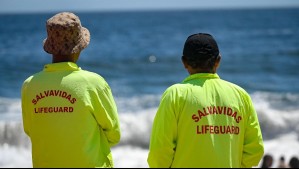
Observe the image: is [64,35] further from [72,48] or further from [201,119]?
[201,119]

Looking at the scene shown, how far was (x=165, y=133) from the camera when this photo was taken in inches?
105

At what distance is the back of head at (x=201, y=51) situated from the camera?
8.91 feet

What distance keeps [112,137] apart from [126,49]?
2822 centimetres

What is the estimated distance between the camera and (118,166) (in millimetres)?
8352

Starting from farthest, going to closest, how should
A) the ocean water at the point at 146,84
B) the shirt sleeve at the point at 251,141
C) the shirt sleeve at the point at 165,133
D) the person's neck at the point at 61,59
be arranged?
1. the ocean water at the point at 146,84
2. the person's neck at the point at 61,59
3. the shirt sleeve at the point at 251,141
4. the shirt sleeve at the point at 165,133

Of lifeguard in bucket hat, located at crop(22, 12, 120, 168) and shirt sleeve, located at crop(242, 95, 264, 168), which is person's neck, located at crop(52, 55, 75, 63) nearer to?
lifeguard in bucket hat, located at crop(22, 12, 120, 168)

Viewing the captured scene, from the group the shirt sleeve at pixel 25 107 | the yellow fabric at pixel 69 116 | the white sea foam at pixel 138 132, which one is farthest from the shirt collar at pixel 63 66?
the white sea foam at pixel 138 132

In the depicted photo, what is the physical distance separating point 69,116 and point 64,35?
0.42m

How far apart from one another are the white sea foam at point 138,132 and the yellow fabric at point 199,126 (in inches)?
211

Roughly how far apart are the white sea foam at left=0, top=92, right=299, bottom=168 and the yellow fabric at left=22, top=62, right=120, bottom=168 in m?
5.43

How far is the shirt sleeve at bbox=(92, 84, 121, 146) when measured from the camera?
9.23 ft

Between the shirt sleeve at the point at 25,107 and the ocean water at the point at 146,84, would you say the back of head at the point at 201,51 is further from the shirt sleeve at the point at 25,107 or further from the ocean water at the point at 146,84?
the ocean water at the point at 146,84

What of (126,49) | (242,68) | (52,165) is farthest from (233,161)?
(126,49)

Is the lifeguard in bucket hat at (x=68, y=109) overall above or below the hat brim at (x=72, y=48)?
below
